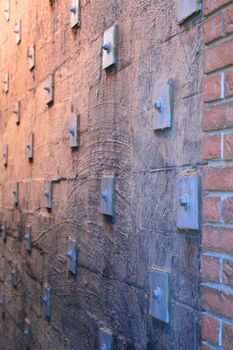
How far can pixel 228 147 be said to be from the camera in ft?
4.74

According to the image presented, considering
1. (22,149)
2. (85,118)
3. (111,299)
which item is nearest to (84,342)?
(111,299)

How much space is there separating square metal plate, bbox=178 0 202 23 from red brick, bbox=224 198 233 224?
0.57 m

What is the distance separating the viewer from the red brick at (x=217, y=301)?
1.43 m

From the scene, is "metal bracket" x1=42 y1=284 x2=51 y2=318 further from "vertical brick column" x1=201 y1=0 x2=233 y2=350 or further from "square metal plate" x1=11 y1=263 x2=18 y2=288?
"vertical brick column" x1=201 y1=0 x2=233 y2=350

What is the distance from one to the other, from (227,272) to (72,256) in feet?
4.95

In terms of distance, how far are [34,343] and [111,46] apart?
2.24 metres

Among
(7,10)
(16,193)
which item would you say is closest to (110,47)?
(16,193)

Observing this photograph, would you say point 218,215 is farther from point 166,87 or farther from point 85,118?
point 85,118

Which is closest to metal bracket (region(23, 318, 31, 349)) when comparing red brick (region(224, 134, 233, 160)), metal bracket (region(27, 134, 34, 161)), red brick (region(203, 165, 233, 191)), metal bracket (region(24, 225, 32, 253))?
metal bracket (region(24, 225, 32, 253))

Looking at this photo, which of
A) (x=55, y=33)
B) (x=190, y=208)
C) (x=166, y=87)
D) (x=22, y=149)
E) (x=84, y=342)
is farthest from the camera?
(x=22, y=149)

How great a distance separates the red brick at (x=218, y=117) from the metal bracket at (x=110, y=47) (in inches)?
32.4

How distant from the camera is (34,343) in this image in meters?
3.77

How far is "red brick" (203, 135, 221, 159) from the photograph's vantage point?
4.89 ft

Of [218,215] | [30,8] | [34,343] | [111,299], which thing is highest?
[30,8]
